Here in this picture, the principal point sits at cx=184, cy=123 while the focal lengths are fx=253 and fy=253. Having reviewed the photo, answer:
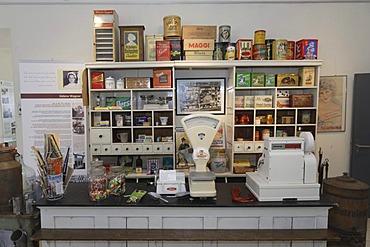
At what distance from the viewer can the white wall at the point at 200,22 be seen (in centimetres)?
333

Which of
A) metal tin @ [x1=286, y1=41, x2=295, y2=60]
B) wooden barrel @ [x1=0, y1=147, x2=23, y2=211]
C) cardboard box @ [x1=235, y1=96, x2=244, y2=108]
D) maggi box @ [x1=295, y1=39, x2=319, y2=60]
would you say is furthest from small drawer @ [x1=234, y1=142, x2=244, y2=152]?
wooden barrel @ [x1=0, y1=147, x2=23, y2=211]

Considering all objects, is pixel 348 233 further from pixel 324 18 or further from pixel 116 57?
pixel 116 57

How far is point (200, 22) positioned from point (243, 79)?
992 millimetres

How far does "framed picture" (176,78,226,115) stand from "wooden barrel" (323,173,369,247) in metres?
1.69

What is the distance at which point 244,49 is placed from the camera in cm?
303

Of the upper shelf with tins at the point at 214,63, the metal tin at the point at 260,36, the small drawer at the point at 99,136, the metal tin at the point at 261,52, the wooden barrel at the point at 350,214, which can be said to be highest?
the metal tin at the point at 260,36

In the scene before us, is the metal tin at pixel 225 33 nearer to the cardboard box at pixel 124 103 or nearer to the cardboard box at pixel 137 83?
the cardboard box at pixel 137 83

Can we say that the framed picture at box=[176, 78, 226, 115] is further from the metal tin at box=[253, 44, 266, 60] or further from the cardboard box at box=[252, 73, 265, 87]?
the metal tin at box=[253, 44, 266, 60]

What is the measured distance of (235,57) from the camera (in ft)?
10.1

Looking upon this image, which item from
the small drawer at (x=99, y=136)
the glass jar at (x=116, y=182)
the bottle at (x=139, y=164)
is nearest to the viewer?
the glass jar at (x=116, y=182)

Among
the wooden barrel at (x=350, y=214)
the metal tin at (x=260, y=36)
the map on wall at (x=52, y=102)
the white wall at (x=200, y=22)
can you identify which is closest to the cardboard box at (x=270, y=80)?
the metal tin at (x=260, y=36)

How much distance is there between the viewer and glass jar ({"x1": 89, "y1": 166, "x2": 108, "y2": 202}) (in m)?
1.71

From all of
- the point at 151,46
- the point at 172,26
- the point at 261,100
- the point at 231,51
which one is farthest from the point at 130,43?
the point at 261,100

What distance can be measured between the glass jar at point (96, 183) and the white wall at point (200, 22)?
2147 mm
